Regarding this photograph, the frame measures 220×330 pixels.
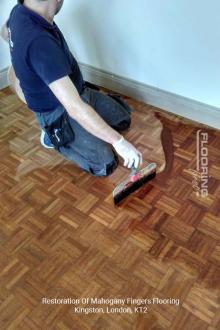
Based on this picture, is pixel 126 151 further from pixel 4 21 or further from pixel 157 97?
pixel 4 21

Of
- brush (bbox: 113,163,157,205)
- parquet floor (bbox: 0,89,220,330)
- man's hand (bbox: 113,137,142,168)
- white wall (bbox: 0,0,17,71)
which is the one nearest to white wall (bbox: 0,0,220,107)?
white wall (bbox: 0,0,17,71)

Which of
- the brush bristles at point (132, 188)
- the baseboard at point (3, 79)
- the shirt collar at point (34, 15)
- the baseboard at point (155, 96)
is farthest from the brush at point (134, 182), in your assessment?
the baseboard at point (3, 79)

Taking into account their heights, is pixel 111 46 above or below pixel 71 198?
above

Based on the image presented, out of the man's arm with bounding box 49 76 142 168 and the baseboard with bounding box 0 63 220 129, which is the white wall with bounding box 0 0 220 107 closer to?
the baseboard with bounding box 0 63 220 129

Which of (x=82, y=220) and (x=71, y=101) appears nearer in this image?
(x=71, y=101)

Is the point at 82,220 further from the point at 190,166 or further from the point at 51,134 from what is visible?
the point at 190,166

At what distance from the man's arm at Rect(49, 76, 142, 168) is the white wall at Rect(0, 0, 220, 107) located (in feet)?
1.90

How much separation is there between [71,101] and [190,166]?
0.62 m

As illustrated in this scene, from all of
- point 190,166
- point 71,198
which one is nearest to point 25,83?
point 71,198

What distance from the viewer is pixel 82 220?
51.3 inches

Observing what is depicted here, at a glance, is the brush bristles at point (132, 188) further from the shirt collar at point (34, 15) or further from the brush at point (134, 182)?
the shirt collar at point (34, 15)

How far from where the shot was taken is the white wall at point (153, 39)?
1.42 meters

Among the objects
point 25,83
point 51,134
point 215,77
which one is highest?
point 25,83

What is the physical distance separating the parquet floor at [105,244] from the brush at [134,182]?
0.10 feet
